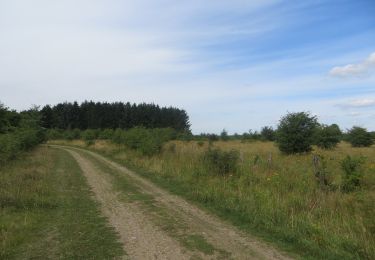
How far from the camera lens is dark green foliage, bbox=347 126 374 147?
1710 inches

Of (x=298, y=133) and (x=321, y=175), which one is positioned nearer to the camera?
(x=321, y=175)

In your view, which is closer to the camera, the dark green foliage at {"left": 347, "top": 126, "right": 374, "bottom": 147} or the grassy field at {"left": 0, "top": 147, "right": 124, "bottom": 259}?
the grassy field at {"left": 0, "top": 147, "right": 124, "bottom": 259}

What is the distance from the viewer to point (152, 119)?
106m

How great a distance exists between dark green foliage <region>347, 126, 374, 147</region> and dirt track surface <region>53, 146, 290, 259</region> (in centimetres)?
3757

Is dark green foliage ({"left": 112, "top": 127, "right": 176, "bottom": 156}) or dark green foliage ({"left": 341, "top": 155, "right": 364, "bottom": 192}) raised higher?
dark green foliage ({"left": 112, "top": 127, "right": 176, "bottom": 156})

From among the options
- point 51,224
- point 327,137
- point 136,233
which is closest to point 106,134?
point 327,137

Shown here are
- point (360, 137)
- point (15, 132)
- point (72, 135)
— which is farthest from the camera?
point (72, 135)

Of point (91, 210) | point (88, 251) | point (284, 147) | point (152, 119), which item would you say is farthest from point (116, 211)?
point (152, 119)

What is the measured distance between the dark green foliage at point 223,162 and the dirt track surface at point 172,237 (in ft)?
10.9

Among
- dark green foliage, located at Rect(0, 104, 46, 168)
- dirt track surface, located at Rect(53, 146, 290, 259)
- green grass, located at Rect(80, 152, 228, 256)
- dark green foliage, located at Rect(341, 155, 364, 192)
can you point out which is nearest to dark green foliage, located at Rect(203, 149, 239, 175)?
dirt track surface, located at Rect(53, 146, 290, 259)

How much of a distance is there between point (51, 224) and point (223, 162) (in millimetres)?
8284

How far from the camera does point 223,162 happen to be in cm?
1539

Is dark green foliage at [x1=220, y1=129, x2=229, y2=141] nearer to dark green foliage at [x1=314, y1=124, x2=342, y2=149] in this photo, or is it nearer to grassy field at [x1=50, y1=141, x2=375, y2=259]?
dark green foliage at [x1=314, y1=124, x2=342, y2=149]

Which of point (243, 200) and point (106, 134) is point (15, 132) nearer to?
point (243, 200)
